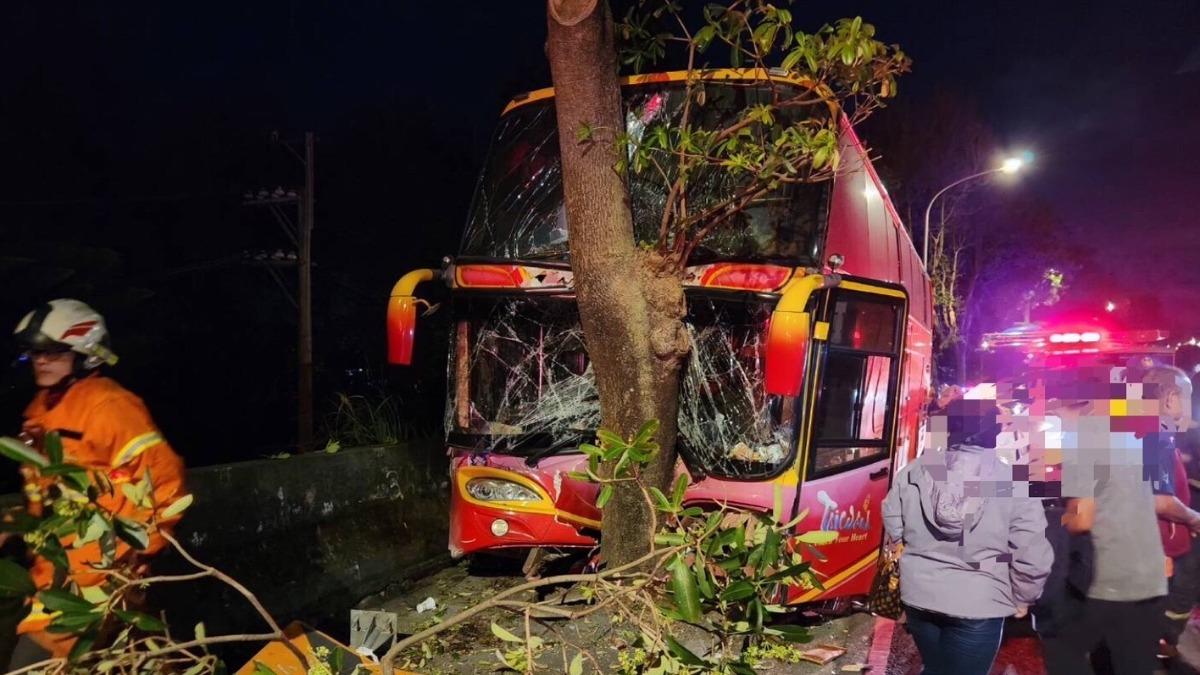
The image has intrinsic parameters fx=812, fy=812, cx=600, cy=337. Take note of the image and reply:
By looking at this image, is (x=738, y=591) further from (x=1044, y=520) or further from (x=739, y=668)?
(x=1044, y=520)

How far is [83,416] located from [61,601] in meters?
1.47

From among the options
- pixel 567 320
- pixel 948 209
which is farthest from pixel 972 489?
pixel 948 209

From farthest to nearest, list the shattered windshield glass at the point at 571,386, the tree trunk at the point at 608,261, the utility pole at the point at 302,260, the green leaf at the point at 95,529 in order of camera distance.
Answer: the utility pole at the point at 302,260
the shattered windshield glass at the point at 571,386
the tree trunk at the point at 608,261
the green leaf at the point at 95,529

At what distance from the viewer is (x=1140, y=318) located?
47.3m

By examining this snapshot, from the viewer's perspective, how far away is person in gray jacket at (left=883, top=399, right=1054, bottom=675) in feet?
10.7

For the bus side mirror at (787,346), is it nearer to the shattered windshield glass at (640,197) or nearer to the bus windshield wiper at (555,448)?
the shattered windshield glass at (640,197)

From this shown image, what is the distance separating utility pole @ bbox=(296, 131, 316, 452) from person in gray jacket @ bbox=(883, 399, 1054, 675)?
7.12 meters

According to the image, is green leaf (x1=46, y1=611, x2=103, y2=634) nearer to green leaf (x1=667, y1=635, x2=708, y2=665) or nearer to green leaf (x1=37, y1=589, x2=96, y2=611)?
green leaf (x1=37, y1=589, x2=96, y2=611)

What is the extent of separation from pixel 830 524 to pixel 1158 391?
6.73 ft

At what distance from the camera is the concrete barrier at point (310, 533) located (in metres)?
5.20

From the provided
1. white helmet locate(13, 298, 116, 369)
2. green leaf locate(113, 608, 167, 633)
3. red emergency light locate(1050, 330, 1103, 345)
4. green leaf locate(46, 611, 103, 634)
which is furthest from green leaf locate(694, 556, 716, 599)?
red emergency light locate(1050, 330, 1103, 345)

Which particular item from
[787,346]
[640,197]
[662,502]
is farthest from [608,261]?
[662,502]

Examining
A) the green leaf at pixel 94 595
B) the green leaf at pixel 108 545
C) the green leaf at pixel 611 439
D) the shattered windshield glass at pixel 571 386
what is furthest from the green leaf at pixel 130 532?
the shattered windshield glass at pixel 571 386

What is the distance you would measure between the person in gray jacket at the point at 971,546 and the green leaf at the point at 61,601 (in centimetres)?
293
